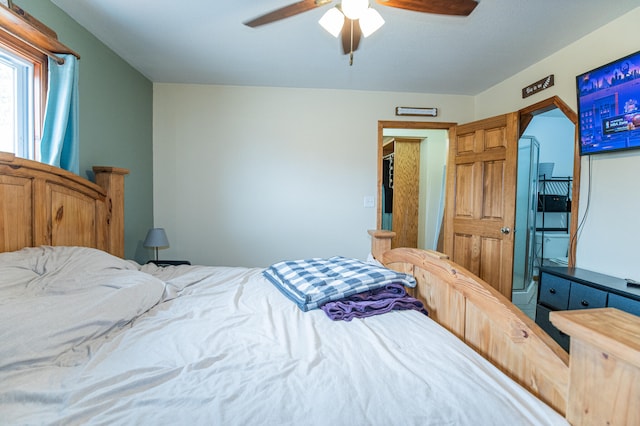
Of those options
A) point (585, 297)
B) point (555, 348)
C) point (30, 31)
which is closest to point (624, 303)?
point (585, 297)

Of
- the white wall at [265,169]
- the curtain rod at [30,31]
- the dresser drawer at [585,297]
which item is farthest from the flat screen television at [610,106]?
the curtain rod at [30,31]

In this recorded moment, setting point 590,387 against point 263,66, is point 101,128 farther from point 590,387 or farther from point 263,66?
point 590,387

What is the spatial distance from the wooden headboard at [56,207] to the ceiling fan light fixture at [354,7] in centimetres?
176

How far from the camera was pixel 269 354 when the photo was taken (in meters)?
0.92

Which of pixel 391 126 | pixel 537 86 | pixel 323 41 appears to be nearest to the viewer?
pixel 323 41

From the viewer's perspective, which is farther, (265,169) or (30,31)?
(265,169)

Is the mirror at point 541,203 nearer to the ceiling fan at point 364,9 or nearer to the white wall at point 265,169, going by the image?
the white wall at point 265,169

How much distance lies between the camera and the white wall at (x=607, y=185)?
1861mm

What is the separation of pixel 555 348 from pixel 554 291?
5.44ft

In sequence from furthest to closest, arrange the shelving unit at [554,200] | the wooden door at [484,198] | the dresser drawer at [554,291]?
the shelving unit at [554,200], the wooden door at [484,198], the dresser drawer at [554,291]

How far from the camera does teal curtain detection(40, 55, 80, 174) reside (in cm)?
172

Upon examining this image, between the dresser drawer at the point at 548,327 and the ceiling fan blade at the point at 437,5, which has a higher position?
the ceiling fan blade at the point at 437,5

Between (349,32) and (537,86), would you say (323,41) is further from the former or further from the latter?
(537,86)

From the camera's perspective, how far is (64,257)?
4.64 feet
